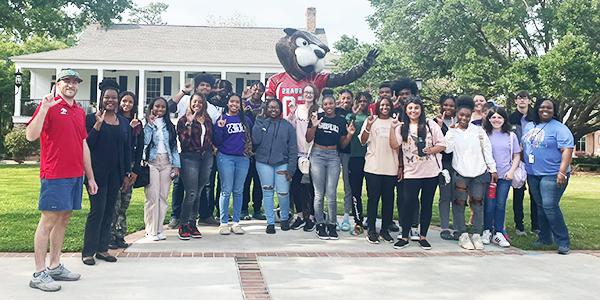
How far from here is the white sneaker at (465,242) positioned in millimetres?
6102

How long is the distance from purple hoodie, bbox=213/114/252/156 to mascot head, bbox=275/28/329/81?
2.30 metres

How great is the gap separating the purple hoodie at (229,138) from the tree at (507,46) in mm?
19151

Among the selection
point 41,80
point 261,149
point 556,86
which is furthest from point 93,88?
point 261,149

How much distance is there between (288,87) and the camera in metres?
8.31

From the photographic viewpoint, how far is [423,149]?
593cm

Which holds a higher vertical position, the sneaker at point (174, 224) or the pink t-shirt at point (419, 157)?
the pink t-shirt at point (419, 157)

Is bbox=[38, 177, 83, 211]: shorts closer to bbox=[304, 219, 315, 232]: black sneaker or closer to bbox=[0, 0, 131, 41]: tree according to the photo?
bbox=[304, 219, 315, 232]: black sneaker

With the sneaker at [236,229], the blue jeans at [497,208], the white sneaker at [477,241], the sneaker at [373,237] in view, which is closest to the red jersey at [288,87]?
the sneaker at [236,229]

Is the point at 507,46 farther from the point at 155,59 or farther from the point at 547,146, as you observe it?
the point at 547,146

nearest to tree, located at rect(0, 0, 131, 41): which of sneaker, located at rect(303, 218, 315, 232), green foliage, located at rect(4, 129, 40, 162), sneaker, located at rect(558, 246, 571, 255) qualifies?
green foliage, located at rect(4, 129, 40, 162)

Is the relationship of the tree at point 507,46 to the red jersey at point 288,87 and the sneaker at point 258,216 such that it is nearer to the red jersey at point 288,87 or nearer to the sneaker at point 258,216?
the red jersey at point 288,87

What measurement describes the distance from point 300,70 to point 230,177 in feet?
9.09

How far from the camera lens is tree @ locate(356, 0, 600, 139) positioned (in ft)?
72.3

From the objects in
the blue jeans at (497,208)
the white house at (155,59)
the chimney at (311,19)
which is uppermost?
the chimney at (311,19)
